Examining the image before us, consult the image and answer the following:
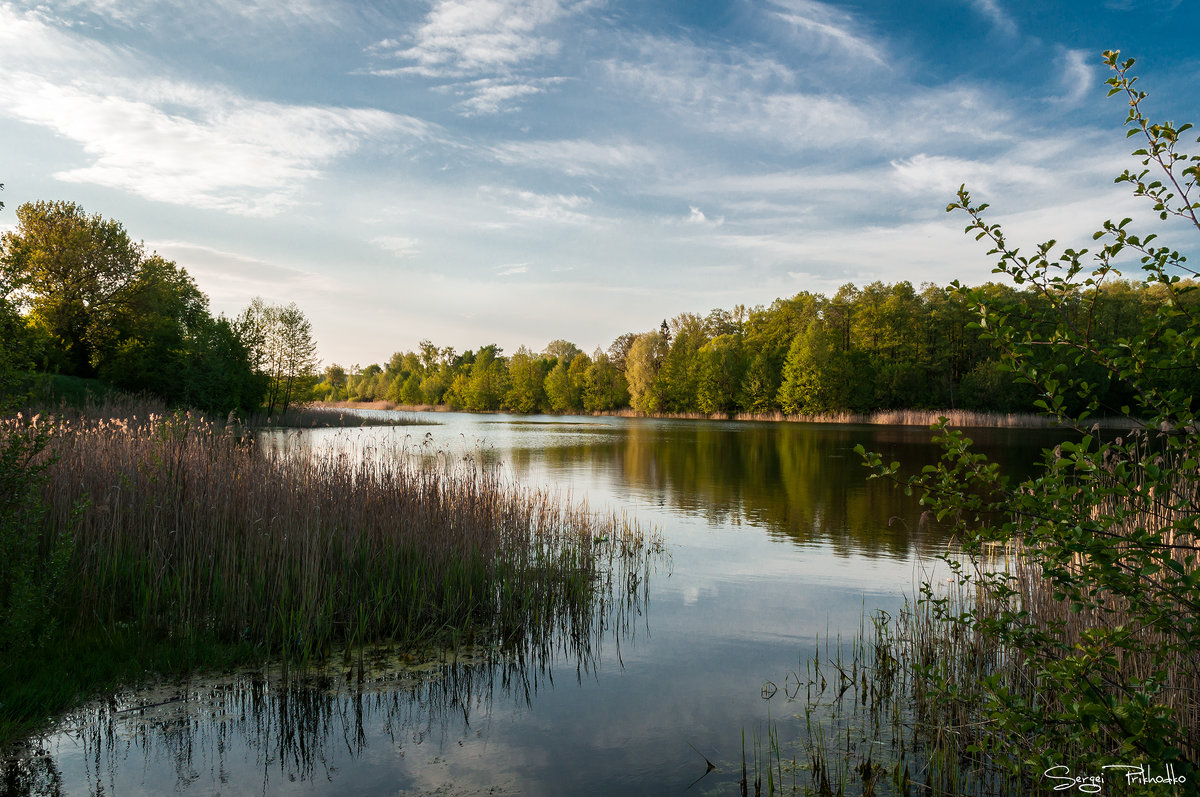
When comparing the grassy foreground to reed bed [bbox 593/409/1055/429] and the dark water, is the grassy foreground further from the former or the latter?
reed bed [bbox 593/409/1055/429]

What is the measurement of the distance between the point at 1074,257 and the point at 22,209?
52394 millimetres

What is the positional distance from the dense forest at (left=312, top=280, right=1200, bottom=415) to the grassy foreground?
48788mm

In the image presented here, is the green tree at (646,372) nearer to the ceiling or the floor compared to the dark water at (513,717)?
nearer to the ceiling

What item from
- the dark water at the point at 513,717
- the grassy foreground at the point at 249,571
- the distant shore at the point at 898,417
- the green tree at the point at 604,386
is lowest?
the dark water at the point at 513,717

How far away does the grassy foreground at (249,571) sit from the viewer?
5.51 m

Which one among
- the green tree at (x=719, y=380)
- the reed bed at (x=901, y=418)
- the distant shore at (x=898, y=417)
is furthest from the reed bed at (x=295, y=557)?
the green tree at (x=719, y=380)

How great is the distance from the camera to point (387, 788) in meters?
4.29

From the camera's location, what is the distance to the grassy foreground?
5.51m

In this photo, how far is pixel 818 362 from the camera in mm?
67812

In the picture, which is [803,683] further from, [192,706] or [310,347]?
[310,347]

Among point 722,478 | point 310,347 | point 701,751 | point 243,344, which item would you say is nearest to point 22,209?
point 243,344

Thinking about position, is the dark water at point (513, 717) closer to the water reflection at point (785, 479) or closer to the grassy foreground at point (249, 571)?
the grassy foreground at point (249, 571)

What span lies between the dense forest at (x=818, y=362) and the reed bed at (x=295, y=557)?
48.6m

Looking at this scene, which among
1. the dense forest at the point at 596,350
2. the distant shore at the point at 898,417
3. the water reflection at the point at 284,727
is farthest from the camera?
the distant shore at the point at 898,417
